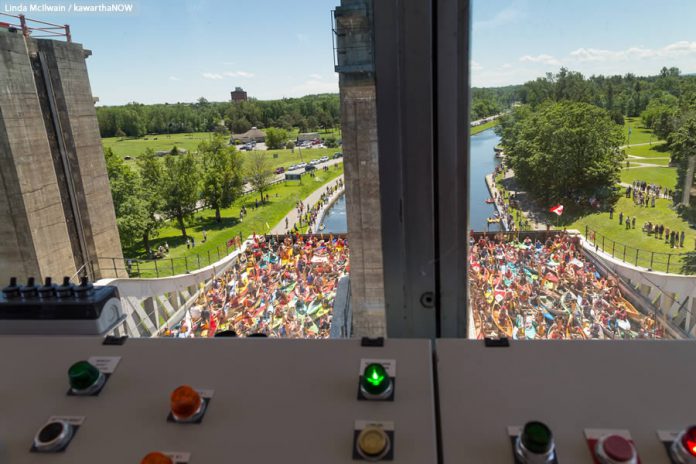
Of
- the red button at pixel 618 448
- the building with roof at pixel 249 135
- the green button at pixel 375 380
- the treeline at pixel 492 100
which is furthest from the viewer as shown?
the building with roof at pixel 249 135

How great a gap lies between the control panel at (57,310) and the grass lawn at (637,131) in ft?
4.67

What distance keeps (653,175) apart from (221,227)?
1.50m

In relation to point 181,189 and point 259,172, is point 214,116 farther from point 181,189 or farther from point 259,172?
point 181,189

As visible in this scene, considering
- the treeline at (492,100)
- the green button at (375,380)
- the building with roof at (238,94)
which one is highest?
the building with roof at (238,94)

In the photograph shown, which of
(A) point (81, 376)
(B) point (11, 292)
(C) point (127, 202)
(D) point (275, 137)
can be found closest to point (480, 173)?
(D) point (275, 137)

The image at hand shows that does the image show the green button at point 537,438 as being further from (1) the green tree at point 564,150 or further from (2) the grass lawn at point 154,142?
(2) the grass lawn at point 154,142

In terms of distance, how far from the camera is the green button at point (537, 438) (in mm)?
498

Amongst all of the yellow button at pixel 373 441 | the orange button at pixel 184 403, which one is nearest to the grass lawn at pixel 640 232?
the yellow button at pixel 373 441

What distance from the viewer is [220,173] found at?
182 centimetres

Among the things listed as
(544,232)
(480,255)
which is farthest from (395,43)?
(544,232)

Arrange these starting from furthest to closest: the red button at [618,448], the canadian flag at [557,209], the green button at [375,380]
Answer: the canadian flag at [557,209] < the green button at [375,380] < the red button at [618,448]

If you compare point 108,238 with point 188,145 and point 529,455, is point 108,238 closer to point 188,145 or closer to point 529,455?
point 188,145

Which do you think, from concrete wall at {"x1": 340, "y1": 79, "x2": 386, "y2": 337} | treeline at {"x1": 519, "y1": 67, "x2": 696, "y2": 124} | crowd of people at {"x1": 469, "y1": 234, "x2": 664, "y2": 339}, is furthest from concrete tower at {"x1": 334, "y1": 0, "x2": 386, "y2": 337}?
treeline at {"x1": 519, "y1": 67, "x2": 696, "y2": 124}

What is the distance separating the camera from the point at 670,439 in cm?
53
